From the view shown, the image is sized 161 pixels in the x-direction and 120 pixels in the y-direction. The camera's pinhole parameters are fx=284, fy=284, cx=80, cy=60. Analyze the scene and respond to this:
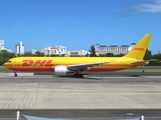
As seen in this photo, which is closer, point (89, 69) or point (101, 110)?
point (101, 110)

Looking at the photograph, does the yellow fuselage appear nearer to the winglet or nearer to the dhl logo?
the dhl logo

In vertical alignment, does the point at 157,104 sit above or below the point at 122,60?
below

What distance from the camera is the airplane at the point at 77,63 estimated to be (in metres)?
43.6

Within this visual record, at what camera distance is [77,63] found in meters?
45.0

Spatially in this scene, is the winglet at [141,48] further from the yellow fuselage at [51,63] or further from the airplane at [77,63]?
the yellow fuselage at [51,63]

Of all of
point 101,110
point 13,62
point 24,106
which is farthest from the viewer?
point 13,62

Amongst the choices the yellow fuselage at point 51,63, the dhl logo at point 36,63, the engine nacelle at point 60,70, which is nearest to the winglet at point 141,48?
the yellow fuselage at point 51,63

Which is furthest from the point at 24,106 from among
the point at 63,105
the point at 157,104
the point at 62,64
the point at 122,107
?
the point at 62,64

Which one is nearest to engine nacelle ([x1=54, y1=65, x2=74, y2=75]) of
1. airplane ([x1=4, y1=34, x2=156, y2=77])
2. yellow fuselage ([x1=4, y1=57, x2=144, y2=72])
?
airplane ([x1=4, y1=34, x2=156, y2=77])

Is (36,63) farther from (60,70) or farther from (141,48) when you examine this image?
(141,48)

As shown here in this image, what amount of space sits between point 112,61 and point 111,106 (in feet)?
97.2

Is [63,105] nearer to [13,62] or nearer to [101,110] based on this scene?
[101,110]

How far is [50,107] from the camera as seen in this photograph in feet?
50.2

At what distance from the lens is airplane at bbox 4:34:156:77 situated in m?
43.6
